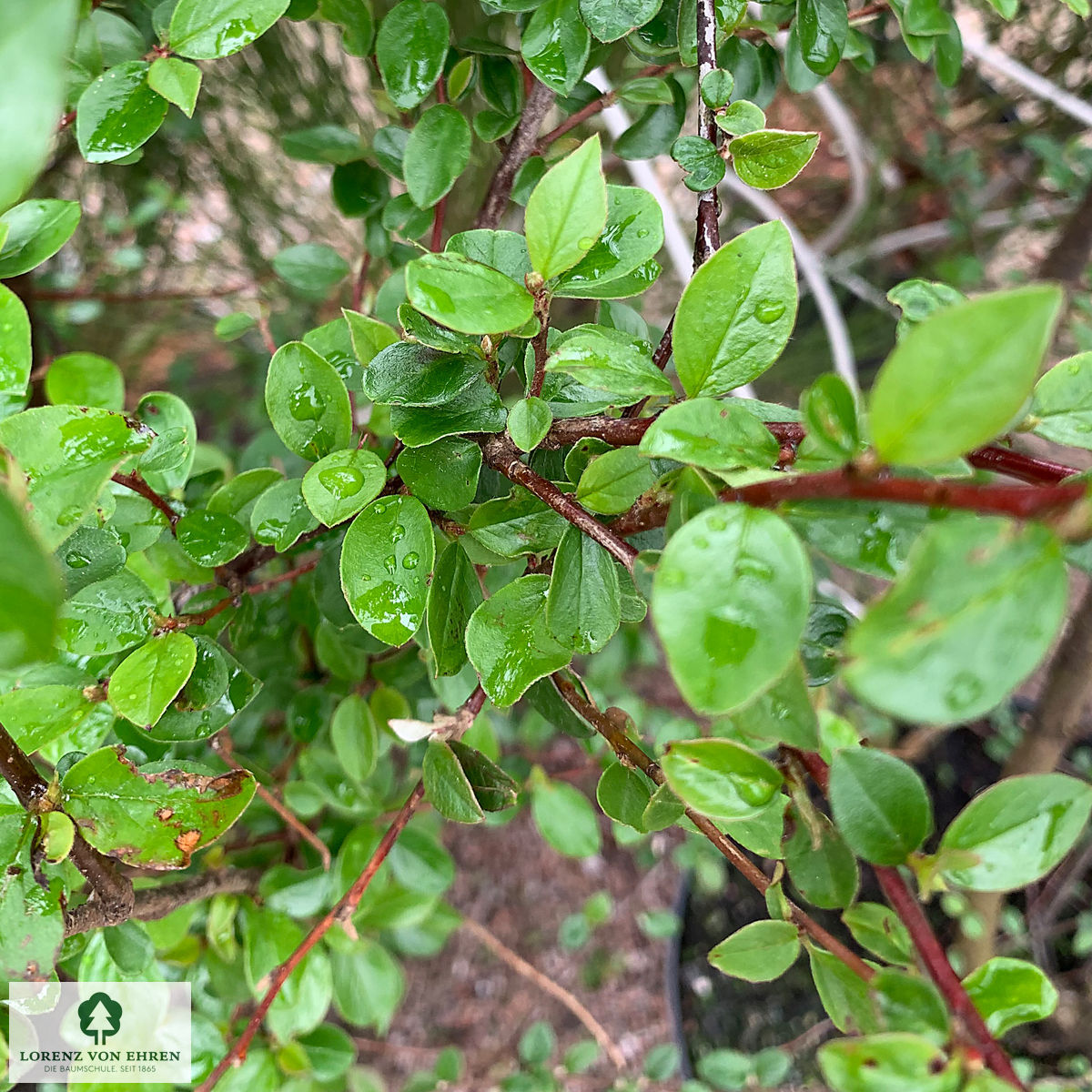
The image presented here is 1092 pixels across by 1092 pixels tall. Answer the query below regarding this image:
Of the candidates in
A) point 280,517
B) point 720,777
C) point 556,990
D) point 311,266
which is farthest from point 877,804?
point 556,990

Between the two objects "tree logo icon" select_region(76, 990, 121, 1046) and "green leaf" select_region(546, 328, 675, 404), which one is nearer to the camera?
"green leaf" select_region(546, 328, 675, 404)

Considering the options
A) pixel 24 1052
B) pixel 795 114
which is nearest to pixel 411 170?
pixel 24 1052

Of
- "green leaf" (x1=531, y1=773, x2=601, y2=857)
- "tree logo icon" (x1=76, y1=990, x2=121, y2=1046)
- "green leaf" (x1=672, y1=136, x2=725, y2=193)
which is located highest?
"green leaf" (x1=672, y1=136, x2=725, y2=193)

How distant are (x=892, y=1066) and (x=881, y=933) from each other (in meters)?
0.09

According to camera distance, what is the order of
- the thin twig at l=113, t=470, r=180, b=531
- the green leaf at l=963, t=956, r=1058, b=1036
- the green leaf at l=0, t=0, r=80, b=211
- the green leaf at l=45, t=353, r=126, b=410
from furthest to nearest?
the green leaf at l=45, t=353, r=126, b=410 < the thin twig at l=113, t=470, r=180, b=531 < the green leaf at l=963, t=956, r=1058, b=1036 < the green leaf at l=0, t=0, r=80, b=211

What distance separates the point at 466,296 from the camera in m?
0.21

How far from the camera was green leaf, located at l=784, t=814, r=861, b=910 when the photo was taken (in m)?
0.24

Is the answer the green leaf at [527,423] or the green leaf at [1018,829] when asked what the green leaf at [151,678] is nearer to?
the green leaf at [527,423]

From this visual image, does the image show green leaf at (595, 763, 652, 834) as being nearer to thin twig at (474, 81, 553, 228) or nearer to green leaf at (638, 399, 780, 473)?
green leaf at (638, 399, 780, 473)

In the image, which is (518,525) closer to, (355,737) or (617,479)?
(617,479)

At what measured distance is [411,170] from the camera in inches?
14.4

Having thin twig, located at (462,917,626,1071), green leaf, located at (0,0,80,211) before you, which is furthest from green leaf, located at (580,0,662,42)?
thin twig, located at (462,917,626,1071)

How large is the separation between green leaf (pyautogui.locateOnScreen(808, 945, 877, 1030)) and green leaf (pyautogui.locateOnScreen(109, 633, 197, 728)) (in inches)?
9.7

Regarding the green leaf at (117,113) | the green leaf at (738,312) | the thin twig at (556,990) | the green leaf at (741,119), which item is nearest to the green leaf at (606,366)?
the green leaf at (738,312)
